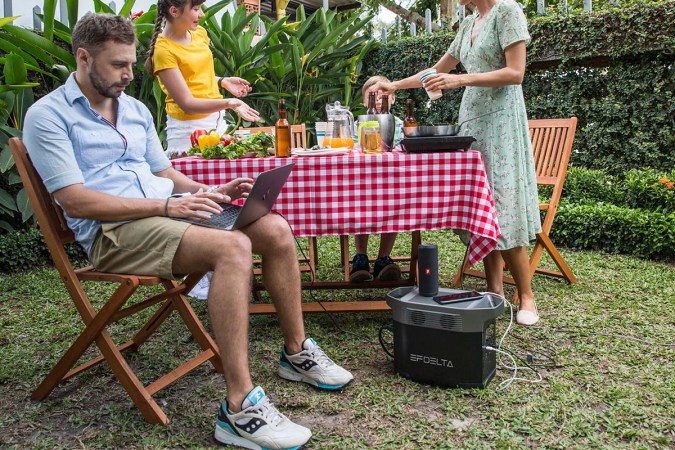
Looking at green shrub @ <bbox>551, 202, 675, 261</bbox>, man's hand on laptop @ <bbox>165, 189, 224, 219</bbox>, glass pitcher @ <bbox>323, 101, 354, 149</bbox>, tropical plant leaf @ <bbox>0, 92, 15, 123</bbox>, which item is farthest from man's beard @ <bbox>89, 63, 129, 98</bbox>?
green shrub @ <bbox>551, 202, 675, 261</bbox>

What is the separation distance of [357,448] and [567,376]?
1062 mm

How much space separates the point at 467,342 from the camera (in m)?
2.48

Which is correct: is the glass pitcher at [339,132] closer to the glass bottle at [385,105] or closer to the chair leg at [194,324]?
the glass bottle at [385,105]

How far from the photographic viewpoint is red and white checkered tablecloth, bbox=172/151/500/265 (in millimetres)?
2916

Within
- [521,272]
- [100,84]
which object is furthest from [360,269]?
[100,84]

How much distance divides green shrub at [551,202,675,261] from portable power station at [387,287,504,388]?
9.24 ft

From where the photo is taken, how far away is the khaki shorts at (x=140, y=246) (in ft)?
7.36

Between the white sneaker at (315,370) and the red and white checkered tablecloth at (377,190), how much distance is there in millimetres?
631

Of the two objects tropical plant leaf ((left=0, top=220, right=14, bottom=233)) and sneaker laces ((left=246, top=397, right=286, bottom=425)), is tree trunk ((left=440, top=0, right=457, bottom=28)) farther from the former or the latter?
sneaker laces ((left=246, top=397, right=286, bottom=425))

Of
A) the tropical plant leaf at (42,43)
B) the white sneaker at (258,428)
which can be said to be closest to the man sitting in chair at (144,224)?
the white sneaker at (258,428)

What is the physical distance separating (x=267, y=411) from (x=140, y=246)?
2.41 ft

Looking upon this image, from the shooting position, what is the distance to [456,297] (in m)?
2.58

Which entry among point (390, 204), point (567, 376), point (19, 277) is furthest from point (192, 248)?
point (19, 277)

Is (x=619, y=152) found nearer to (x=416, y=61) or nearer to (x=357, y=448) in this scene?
(x=416, y=61)
